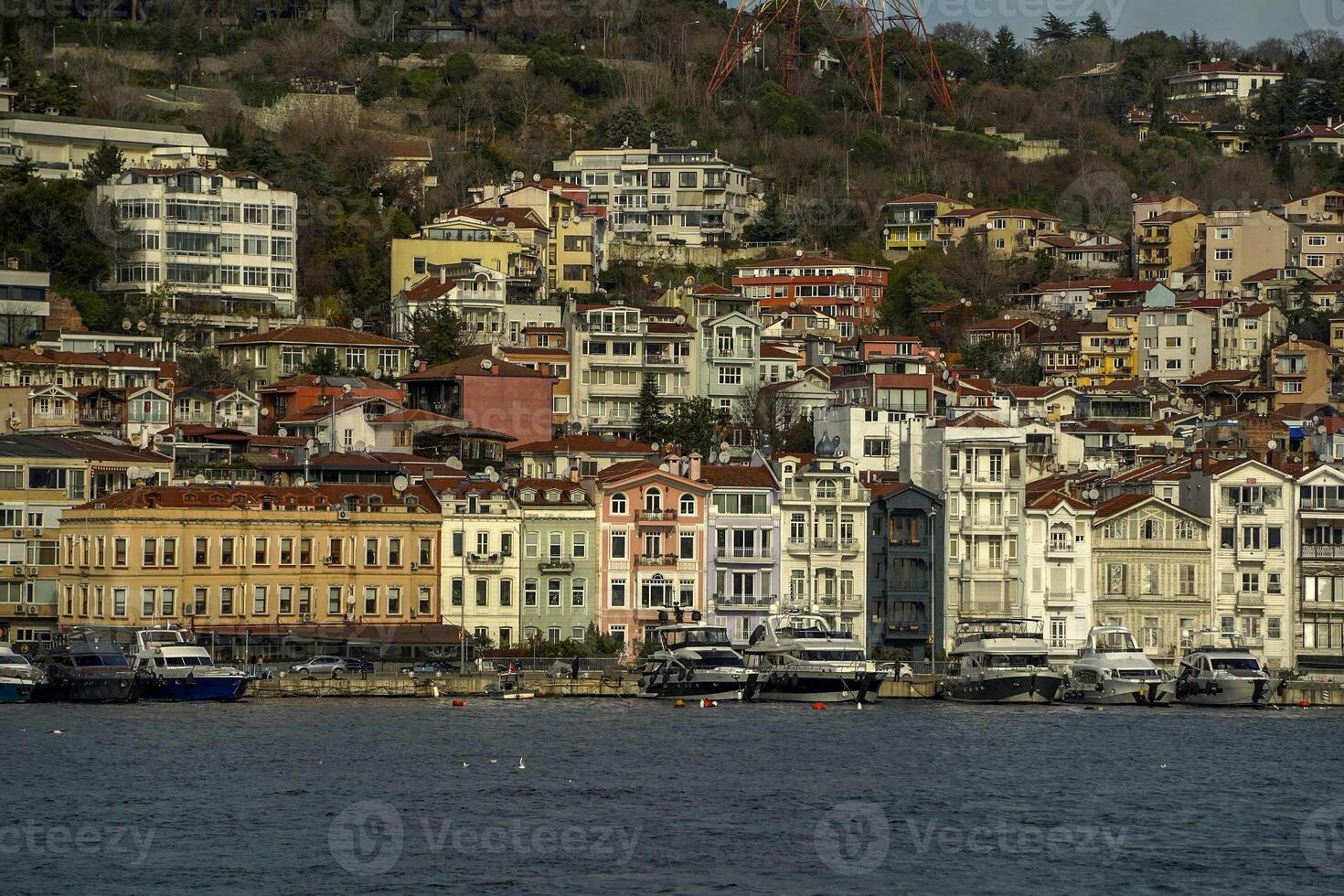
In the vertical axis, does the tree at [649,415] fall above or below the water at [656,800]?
above

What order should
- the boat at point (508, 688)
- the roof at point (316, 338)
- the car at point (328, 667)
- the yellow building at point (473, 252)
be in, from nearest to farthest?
the boat at point (508, 688)
the car at point (328, 667)
the roof at point (316, 338)
the yellow building at point (473, 252)

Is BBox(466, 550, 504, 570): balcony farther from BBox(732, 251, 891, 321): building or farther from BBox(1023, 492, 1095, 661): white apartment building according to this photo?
BBox(732, 251, 891, 321): building

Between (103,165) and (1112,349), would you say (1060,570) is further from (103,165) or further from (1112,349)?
(103,165)

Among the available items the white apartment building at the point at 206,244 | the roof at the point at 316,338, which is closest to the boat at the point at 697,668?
the roof at the point at 316,338

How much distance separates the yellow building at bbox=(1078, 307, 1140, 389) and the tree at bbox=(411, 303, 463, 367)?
37.0 meters

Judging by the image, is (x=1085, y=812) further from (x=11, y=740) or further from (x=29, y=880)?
(x=11, y=740)

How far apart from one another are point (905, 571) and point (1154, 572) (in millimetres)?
9544

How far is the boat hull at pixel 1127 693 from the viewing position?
296 ft

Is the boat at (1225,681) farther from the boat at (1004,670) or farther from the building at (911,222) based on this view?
the building at (911,222)

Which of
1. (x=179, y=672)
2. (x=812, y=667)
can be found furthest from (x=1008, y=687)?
(x=179, y=672)

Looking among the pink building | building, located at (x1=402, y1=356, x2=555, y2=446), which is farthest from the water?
building, located at (x1=402, y1=356, x2=555, y2=446)

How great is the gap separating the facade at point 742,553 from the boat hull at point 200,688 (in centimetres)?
2012

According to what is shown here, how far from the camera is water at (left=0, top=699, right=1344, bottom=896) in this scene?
53469 mm

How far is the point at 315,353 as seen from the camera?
12038cm
